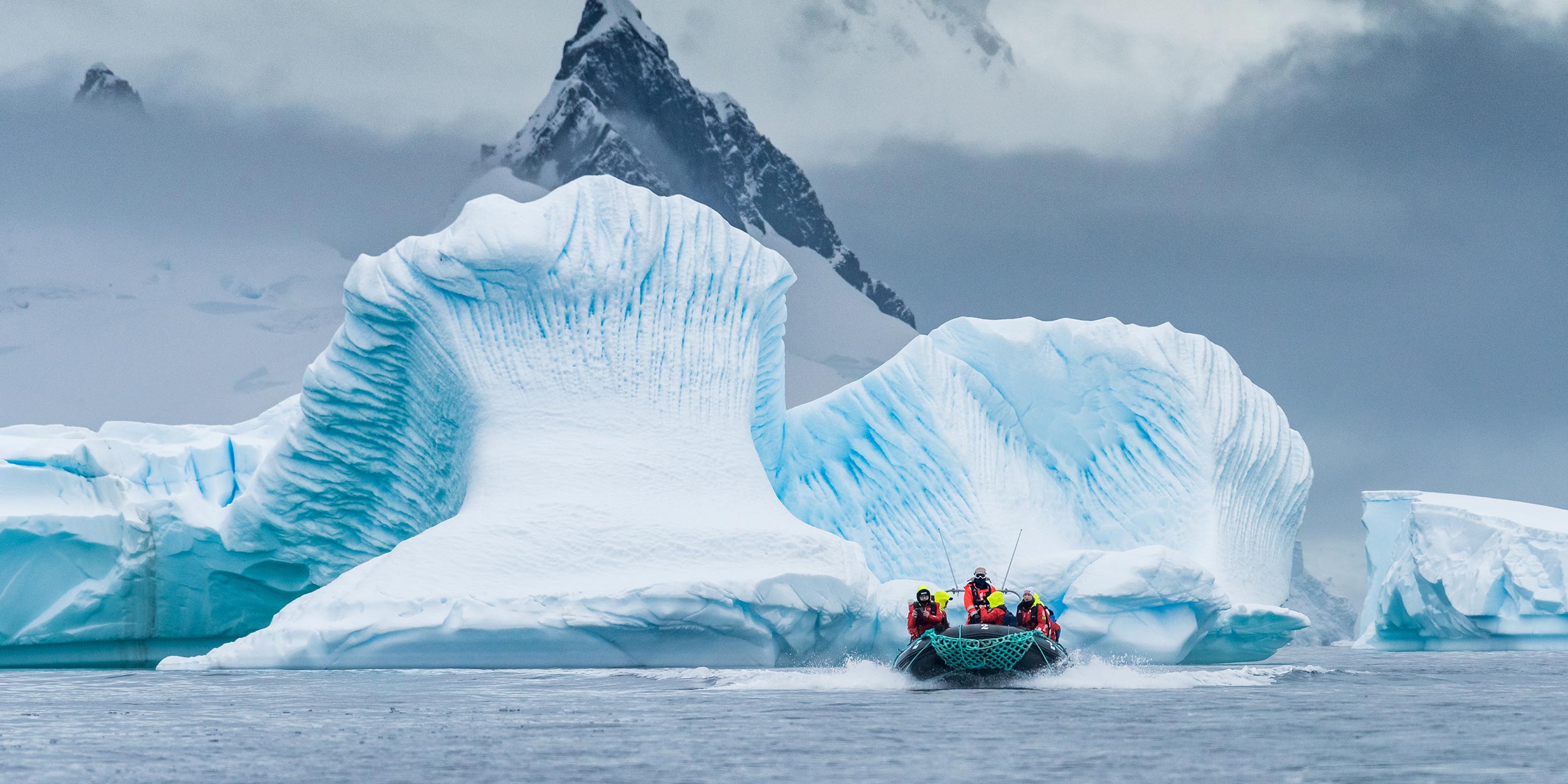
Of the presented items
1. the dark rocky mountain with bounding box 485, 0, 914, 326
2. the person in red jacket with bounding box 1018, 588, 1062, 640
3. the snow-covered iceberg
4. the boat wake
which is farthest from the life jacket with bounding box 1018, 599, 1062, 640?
the dark rocky mountain with bounding box 485, 0, 914, 326

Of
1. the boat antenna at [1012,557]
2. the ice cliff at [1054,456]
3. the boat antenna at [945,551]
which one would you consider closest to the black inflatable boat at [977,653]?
the boat antenna at [1012,557]

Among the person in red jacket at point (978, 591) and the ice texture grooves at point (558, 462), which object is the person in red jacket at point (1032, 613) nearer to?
the person in red jacket at point (978, 591)

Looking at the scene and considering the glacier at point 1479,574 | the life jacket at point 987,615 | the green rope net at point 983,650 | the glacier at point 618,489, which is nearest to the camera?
the green rope net at point 983,650

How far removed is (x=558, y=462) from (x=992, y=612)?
611 cm

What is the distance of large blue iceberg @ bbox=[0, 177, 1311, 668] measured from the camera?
17.2m

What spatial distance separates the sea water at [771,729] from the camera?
7996 millimetres

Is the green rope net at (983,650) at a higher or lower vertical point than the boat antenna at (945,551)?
lower

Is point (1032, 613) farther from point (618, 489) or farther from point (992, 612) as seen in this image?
point (618, 489)

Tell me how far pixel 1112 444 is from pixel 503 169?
3048 inches

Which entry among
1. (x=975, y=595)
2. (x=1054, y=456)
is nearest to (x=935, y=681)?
(x=975, y=595)

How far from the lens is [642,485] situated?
1888cm

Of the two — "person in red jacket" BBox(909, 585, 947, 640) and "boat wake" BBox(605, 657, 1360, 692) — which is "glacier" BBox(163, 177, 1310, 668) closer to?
"boat wake" BBox(605, 657, 1360, 692)

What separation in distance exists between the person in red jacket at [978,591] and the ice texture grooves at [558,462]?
8.06ft

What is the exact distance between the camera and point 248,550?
958 inches
